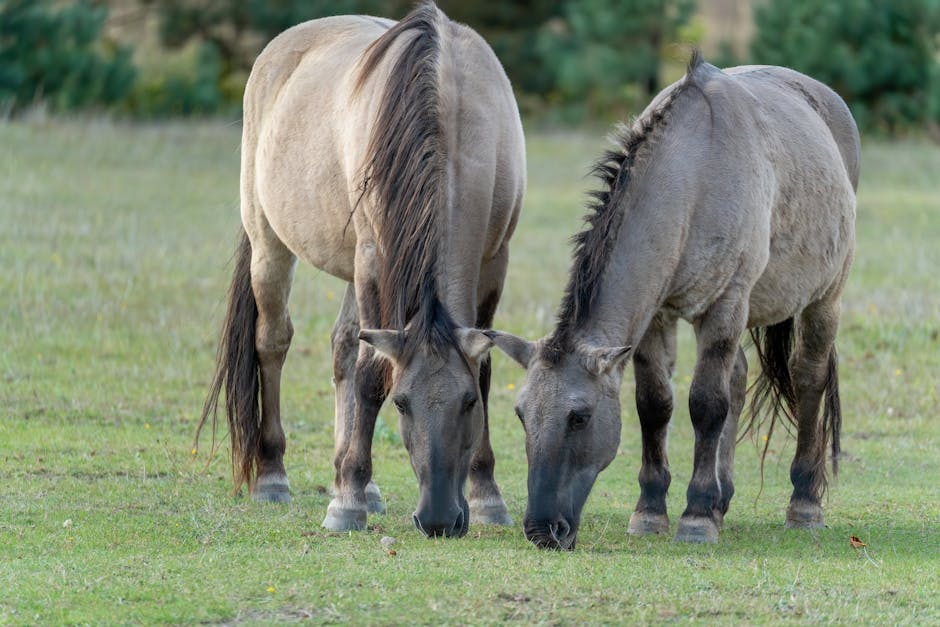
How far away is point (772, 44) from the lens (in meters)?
33.6

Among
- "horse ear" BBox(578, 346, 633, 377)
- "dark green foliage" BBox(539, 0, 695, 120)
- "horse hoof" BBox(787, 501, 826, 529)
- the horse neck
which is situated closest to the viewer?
"horse ear" BBox(578, 346, 633, 377)

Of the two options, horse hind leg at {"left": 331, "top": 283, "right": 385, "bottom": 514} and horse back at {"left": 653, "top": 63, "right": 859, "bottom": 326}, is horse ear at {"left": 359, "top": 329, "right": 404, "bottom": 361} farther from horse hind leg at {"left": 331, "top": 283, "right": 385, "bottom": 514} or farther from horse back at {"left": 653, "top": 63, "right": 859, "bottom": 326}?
horse hind leg at {"left": 331, "top": 283, "right": 385, "bottom": 514}

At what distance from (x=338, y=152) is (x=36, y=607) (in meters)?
3.01

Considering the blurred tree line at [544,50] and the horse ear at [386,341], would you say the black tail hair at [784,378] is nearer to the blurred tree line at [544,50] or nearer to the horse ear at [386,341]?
the horse ear at [386,341]

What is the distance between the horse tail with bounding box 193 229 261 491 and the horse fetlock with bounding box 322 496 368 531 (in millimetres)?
1142

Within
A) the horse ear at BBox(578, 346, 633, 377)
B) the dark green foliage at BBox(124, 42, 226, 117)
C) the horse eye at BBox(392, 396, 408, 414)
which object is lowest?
the dark green foliage at BBox(124, 42, 226, 117)

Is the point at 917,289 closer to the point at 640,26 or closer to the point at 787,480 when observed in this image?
the point at 787,480

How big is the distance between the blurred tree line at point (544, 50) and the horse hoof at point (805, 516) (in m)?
21.4

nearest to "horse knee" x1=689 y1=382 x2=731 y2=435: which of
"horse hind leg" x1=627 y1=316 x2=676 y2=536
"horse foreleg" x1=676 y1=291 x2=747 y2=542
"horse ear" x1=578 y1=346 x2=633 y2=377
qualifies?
"horse foreleg" x1=676 y1=291 x2=747 y2=542

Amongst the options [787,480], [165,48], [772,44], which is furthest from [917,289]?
[165,48]

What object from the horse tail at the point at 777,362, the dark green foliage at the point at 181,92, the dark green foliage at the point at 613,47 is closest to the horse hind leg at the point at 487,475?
the horse tail at the point at 777,362

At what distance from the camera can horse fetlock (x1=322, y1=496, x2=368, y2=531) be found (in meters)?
6.68

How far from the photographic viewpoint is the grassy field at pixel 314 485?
5266mm

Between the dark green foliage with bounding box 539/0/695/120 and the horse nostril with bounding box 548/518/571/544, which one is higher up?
the horse nostril with bounding box 548/518/571/544
